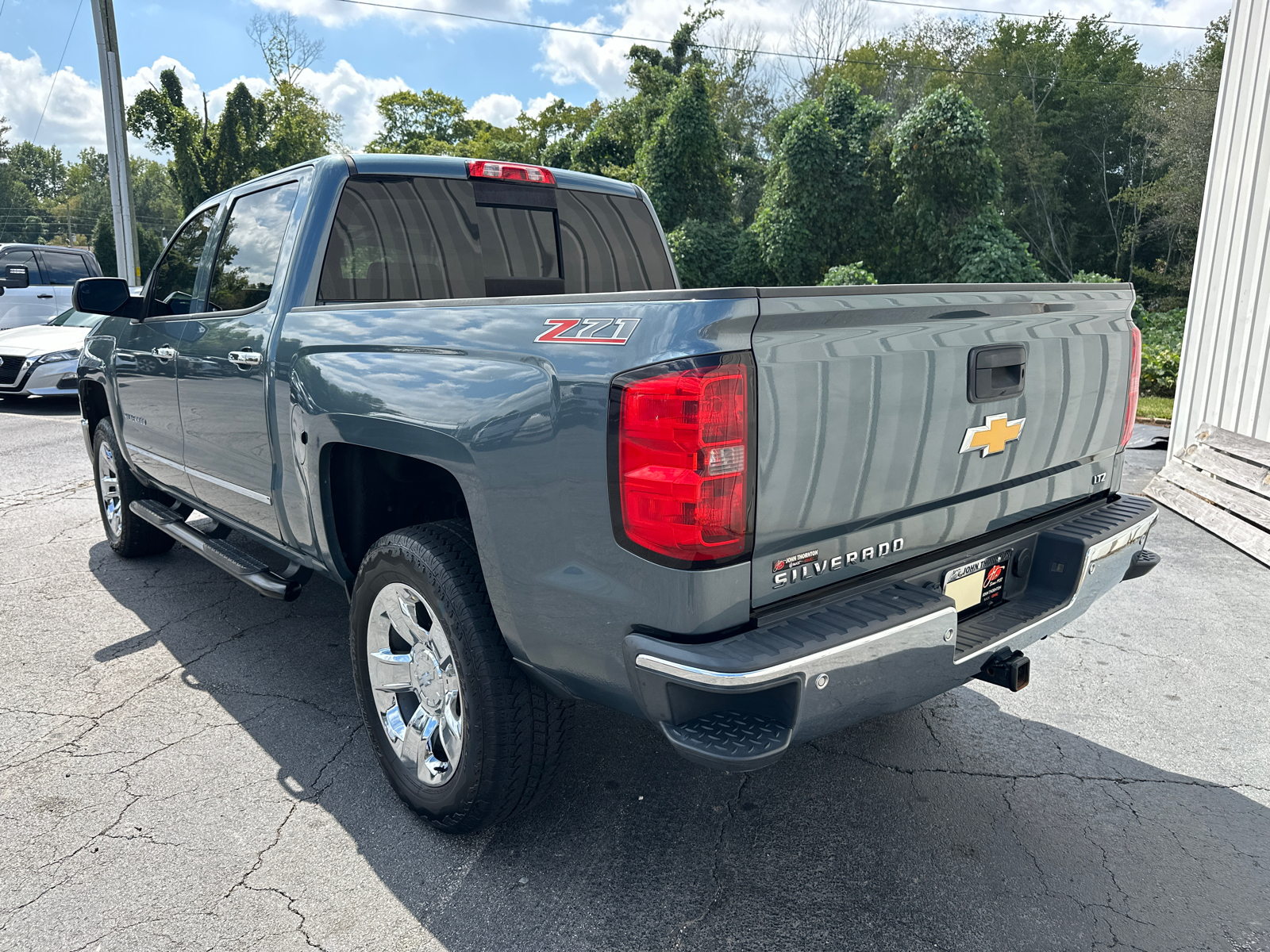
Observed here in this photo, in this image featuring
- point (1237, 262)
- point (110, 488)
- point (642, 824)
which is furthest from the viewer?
point (1237, 262)

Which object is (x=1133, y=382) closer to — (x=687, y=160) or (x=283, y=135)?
(x=687, y=160)

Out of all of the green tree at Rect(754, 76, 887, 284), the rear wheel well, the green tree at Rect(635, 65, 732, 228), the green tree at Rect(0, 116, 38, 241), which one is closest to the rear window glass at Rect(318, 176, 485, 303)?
the rear wheel well

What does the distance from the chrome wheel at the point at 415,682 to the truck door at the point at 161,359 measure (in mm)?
1889

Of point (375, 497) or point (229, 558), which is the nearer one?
point (375, 497)

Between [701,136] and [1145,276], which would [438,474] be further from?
[1145,276]

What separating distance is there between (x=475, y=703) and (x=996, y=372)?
1.68m

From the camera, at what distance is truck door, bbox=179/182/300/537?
3.37 meters

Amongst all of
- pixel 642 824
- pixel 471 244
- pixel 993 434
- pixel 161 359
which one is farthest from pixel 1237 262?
pixel 161 359

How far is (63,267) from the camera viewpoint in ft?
50.6

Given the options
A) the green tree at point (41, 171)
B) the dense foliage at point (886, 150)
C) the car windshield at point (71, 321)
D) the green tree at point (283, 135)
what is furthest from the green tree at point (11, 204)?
the car windshield at point (71, 321)

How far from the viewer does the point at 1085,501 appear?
3.07 meters

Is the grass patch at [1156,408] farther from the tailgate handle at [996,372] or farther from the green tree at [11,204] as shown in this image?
the green tree at [11,204]

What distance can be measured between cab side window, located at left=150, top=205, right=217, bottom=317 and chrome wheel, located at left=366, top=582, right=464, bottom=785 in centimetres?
230

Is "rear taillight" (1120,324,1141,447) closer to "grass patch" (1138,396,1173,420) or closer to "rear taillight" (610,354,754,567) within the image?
"rear taillight" (610,354,754,567)
